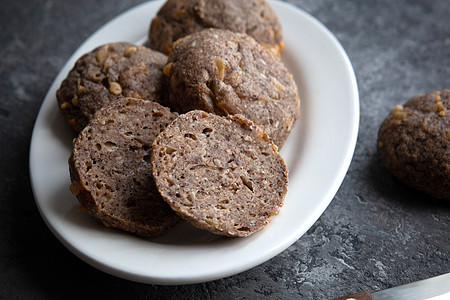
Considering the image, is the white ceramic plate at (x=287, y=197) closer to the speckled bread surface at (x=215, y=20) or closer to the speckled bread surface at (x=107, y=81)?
the speckled bread surface at (x=107, y=81)

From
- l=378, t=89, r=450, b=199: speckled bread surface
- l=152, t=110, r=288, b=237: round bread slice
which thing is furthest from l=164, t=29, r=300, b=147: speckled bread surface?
l=378, t=89, r=450, b=199: speckled bread surface

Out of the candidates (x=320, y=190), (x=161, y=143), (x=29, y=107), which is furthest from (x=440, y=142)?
(x=29, y=107)

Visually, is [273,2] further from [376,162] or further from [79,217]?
[79,217]

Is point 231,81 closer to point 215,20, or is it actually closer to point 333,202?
point 215,20

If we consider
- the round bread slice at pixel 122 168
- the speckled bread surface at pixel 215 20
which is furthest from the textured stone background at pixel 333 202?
the speckled bread surface at pixel 215 20

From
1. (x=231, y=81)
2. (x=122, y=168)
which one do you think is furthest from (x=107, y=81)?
(x=231, y=81)

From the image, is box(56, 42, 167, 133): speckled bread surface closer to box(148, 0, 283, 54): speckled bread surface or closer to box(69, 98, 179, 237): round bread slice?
box(69, 98, 179, 237): round bread slice

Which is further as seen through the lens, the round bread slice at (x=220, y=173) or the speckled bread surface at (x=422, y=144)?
the speckled bread surface at (x=422, y=144)
